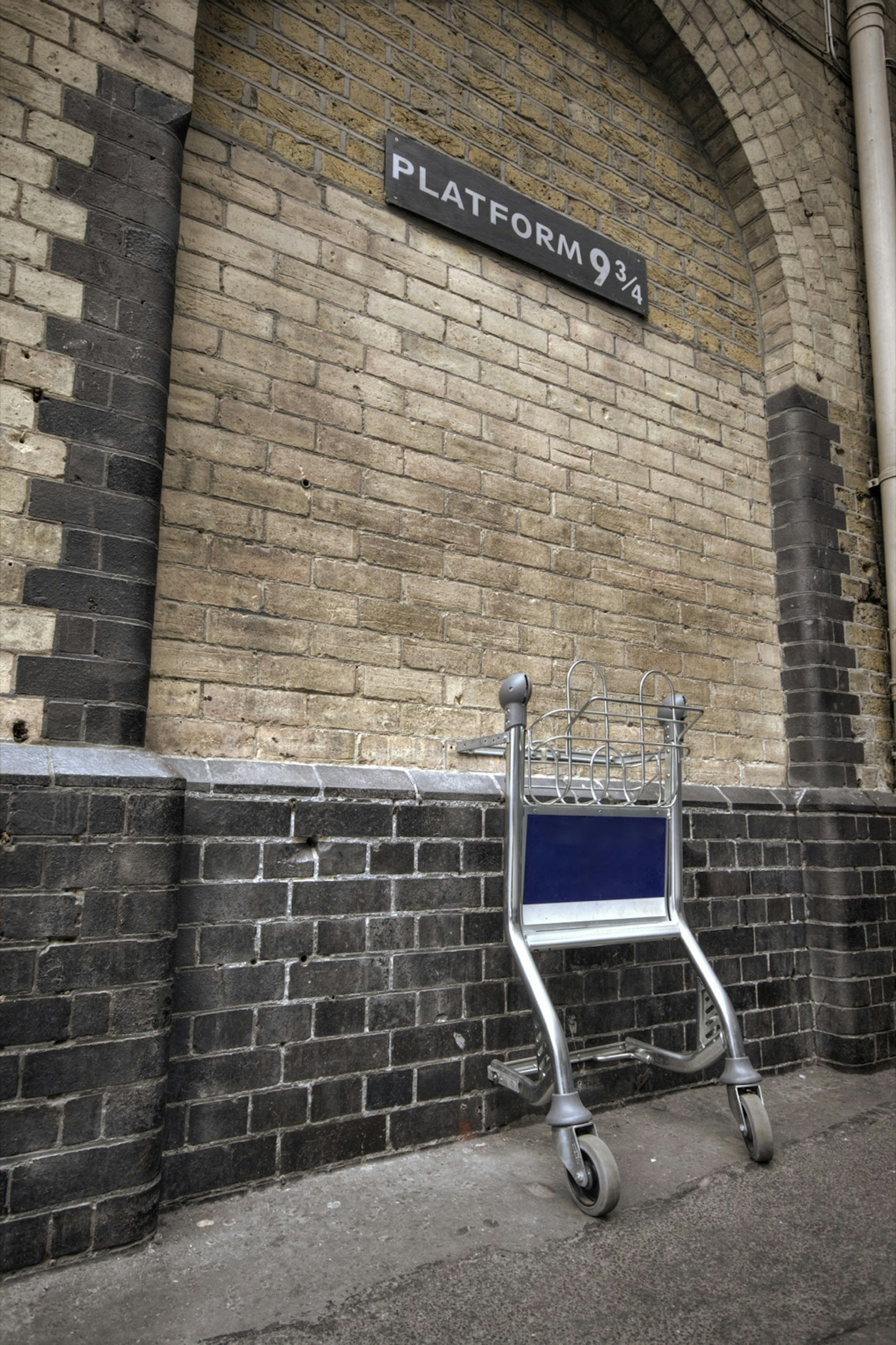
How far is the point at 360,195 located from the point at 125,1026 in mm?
3289

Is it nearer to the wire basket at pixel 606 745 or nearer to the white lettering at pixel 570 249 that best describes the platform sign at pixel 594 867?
the wire basket at pixel 606 745

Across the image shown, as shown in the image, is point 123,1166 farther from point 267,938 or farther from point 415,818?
point 415,818

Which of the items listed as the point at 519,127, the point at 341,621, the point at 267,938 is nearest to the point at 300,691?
the point at 341,621

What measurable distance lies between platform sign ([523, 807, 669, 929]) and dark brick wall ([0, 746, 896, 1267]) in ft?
1.60

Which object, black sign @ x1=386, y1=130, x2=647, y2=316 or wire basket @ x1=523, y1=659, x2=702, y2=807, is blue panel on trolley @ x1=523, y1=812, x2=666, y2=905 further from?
black sign @ x1=386, y1=130, x2=647, y2=316

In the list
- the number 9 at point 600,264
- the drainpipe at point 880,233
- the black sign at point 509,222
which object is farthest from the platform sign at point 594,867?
the number 9 at point 600,264

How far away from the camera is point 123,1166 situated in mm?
2336

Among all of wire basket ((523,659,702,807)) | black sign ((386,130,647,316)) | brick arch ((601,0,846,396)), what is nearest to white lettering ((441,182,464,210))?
black sign ((386,130,647,316))

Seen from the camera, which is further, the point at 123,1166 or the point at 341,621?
the point at 341,621

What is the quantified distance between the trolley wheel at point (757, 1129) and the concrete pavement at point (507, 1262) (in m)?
0.05

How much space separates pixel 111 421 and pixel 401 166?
197cm

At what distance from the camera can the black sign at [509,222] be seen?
12.4 feet

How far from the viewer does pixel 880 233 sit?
5168 mm

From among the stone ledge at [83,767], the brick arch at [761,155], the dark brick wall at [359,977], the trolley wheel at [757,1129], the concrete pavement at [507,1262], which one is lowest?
the concrete pavement at [507,1262]
